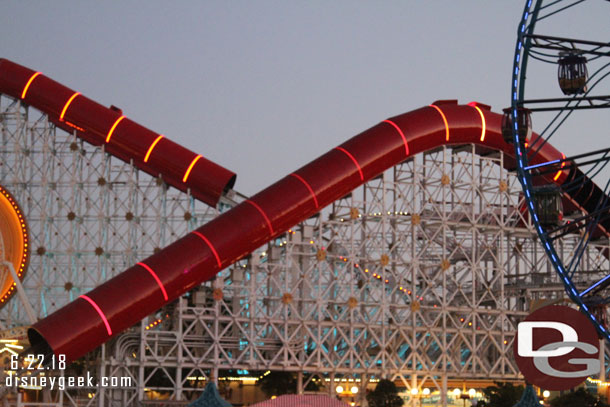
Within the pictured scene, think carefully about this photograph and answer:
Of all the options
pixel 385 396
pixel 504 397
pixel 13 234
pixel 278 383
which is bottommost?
pixel 504 397

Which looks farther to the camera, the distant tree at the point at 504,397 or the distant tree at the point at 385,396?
the distant tree at the point at 385,396

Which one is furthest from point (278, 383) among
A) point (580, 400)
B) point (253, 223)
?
point (580, 400)

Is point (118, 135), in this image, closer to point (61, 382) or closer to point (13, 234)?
point (13, 234)

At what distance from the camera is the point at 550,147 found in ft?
179

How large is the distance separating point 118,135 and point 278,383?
1562cm

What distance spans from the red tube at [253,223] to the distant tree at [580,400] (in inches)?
447

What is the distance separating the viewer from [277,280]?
162 ft

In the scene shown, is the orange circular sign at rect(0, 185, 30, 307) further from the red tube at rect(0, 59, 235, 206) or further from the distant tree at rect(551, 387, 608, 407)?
the distant tree at rect(551, 387, 608, 407)

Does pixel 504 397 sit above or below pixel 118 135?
below

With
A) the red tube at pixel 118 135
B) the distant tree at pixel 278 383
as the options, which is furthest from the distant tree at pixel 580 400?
the red tube at pixel 118 135

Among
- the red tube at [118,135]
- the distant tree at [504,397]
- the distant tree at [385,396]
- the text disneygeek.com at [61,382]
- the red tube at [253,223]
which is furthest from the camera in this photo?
the distant tree at [385,396]

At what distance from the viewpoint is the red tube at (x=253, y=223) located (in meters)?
44.1

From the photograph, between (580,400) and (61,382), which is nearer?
(61,382)

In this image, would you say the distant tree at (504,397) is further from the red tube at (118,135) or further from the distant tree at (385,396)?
the red tube at (118,135)
